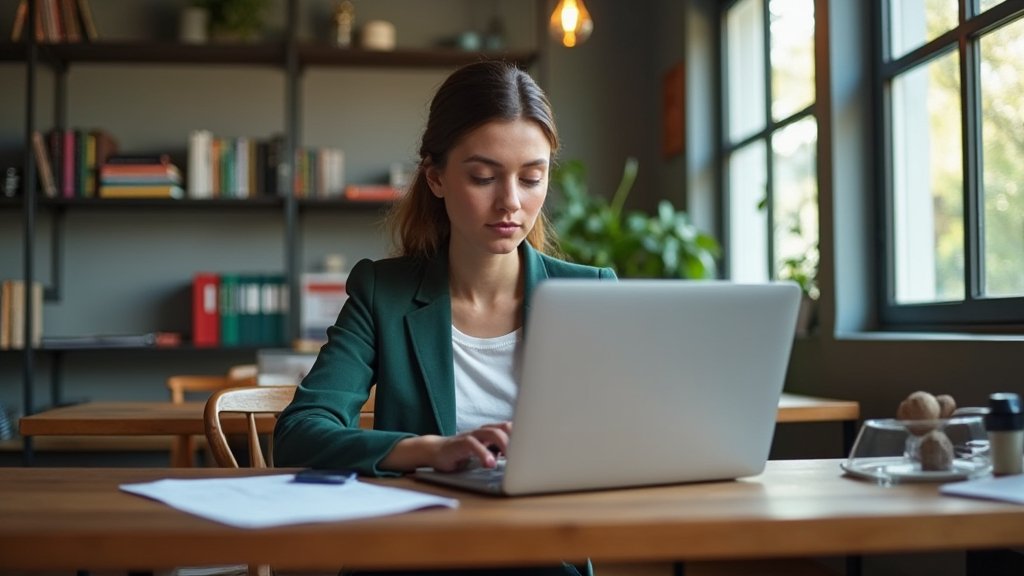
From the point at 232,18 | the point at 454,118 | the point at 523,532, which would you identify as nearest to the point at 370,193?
the point at 232,18

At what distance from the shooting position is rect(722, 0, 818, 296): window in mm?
3707

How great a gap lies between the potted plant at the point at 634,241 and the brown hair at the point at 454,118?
2.37m

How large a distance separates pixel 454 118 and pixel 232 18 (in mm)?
3488

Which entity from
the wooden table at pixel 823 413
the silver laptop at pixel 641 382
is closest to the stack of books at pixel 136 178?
the wooden table at pixel 823 413

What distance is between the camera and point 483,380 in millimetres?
1609

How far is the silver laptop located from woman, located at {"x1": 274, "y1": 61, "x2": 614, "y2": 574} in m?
0.37

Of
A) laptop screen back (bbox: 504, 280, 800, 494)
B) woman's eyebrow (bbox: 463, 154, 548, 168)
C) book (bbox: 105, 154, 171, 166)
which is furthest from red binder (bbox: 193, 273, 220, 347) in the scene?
laptop screen back (bbox: 504, 280, 800, 494)

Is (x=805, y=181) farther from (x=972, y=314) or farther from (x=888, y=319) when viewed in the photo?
(x=972, y=314)

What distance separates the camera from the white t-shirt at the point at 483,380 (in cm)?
160

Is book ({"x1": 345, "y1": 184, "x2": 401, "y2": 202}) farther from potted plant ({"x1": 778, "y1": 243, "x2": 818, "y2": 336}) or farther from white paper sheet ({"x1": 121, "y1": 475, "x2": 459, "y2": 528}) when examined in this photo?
white paper sheet ({"x1": 121, "y1": 475, "x2": 459, "y2": 528})

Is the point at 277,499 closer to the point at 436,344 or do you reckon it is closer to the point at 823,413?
the point at 436,344

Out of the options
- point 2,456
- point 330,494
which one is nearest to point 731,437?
point 330,494

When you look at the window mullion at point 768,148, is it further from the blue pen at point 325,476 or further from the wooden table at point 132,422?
the blue pen at point 325,476

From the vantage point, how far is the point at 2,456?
4.42m
